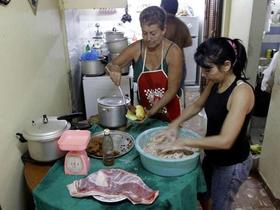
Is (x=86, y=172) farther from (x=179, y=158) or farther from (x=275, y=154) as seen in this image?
(x=275, y=154)

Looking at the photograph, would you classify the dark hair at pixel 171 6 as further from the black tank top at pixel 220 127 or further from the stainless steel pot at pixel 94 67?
the black tank top at pixel 220 127

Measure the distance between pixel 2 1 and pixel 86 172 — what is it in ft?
2.90

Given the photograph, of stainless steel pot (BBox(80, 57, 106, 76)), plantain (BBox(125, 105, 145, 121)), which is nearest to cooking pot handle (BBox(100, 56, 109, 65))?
stainless steel pot (BBox(80, 57, 106, 76))

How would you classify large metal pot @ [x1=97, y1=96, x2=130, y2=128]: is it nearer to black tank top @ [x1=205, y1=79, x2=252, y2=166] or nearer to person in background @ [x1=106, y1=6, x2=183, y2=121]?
person in background @ [x1=106, y1=6, x2=183, y2=121]

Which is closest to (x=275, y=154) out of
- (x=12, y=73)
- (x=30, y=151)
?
(x=30, y=151)

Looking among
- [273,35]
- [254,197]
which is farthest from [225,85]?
[273,35]

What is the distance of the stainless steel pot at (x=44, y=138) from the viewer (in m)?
1.23

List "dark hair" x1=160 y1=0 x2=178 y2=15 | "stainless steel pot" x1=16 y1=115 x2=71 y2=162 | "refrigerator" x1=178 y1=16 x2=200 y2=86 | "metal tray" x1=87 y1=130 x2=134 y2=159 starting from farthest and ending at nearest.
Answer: "refrigerator" x1=178 y1=16 x2=200 y2=86 → "dark hair" x1=160 y1=0 x2=178 y2=15 → "metal tray" x1=87 y1=130 x2=134 y2=159 → "stainless steel pot" x1=16 y1=115 x2=71 y2=162

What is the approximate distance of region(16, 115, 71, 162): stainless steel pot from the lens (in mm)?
1230

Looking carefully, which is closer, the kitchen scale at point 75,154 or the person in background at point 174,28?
the kitchen scale at point 75,154

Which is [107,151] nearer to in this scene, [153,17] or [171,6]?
[153,17]

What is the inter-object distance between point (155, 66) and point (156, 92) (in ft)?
0.60

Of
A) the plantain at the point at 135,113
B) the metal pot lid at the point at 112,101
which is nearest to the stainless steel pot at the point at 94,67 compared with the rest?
the metal pot lid at the point at 112,101

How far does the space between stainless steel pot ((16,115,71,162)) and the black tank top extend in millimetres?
741
